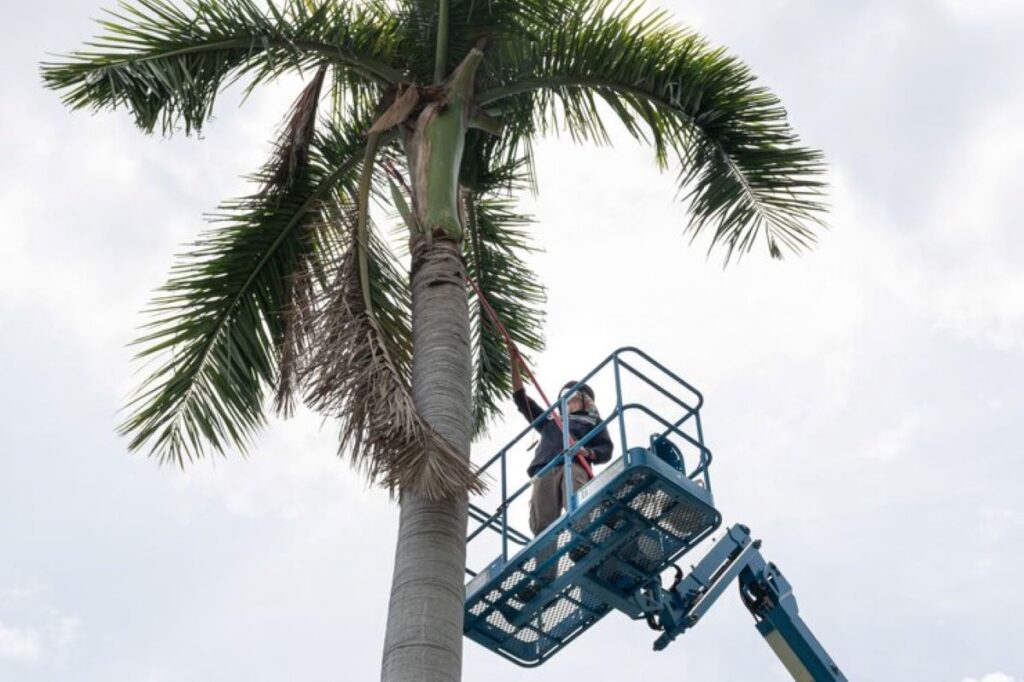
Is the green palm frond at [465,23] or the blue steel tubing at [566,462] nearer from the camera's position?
the blue steel tubing at [566,462]

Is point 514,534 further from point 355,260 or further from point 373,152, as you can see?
point 373,152

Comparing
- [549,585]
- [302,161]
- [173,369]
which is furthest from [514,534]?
[302,161]

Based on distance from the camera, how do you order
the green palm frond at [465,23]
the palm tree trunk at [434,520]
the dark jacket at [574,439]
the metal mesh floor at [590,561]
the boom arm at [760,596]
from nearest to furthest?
the palm tree trunk at [434,520], the metal mesh floor at [590,561], the dark jacket at [574,439], the boom arm at [760,596], the green palm frond at [465,23]

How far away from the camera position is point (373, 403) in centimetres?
841

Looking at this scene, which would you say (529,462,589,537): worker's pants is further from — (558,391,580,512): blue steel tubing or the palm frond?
the palm frond

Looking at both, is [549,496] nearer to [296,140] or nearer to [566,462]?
[566,462]

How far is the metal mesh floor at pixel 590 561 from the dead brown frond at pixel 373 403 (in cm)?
108

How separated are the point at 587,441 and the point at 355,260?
2078 millimetres

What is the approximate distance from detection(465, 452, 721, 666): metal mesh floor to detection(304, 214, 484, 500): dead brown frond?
1076 millimetres

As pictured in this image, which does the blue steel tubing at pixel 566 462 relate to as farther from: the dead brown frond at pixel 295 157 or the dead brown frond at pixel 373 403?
the dead brown frond at pixel 295 157

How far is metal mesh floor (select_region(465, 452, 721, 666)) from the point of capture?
28.6ft

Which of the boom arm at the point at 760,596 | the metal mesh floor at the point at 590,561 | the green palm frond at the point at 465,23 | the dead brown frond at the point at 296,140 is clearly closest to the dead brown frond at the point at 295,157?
the dead brown frond at the point at 296,140

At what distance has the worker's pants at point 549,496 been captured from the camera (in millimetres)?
9625

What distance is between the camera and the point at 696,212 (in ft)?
35.8
